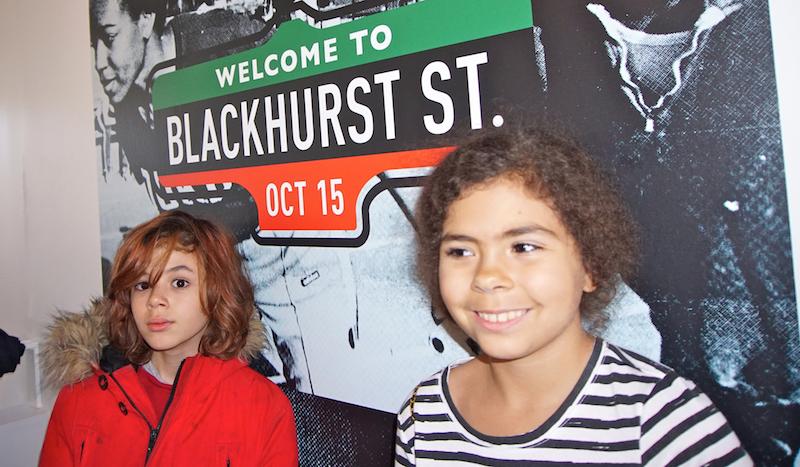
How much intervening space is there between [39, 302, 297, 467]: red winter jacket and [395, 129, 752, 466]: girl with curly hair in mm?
367

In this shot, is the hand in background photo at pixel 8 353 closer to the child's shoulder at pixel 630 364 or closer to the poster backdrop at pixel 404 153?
the poster backdrop at pixel 404 153

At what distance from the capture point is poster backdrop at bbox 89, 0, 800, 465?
2.53 ft

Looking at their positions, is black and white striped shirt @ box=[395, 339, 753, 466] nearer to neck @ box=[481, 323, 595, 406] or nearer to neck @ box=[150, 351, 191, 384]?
neck @ box=[481, 323, 595, 406]

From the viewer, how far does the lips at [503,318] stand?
705mm

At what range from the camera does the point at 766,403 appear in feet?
2.52

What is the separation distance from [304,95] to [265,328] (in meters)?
0.52

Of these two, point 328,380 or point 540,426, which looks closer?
point 540,426

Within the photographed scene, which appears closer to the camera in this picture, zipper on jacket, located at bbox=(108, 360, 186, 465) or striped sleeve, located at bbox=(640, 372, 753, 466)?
striped sleeve, located at bbox=(640, 372, 753, 466)

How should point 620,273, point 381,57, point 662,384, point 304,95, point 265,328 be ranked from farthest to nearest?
point 265,328 → point 304,95 → point 381,57 → point 620,273 → point 662,384

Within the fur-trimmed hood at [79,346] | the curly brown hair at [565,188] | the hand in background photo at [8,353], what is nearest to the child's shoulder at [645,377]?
the curly brown hair at [565,188]

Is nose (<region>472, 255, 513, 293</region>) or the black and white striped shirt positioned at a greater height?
nose (<region>472, 255, 513, 293</region>)

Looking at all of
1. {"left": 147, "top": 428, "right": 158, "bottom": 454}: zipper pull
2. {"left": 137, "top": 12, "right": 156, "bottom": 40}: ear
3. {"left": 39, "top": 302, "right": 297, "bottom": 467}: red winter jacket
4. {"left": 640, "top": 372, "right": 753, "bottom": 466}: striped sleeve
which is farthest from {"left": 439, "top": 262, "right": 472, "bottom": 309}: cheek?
{"left": 137, "top": 12, "right": 156, "bottom": 40}: ear

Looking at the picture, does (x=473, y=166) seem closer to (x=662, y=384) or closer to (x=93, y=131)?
(x=662, y=384)

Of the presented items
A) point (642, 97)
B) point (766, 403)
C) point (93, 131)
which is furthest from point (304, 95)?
point (766, 403)
